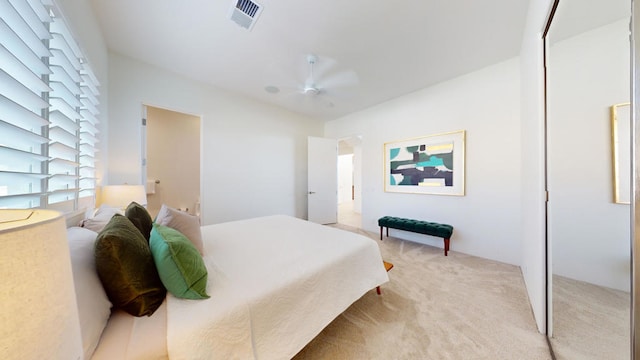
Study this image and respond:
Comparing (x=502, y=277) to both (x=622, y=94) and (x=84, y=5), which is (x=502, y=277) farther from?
(x=84, y=5)

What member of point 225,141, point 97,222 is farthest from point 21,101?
point 225,141

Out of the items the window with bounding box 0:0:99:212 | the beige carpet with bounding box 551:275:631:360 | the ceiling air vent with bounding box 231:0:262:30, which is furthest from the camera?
the ceiling air vent with bounding box 231:0:262:30

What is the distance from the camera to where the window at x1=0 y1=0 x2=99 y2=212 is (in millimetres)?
818

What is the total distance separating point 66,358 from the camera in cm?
39

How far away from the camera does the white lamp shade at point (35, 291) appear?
0.29 m

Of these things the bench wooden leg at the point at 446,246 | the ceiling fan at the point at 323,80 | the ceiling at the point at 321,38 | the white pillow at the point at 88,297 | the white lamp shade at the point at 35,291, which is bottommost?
the bench wooden leg at the point at 446,246

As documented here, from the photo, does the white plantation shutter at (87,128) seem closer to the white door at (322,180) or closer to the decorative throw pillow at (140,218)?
the decorative throw pillow at (140,218)

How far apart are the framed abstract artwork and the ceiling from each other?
0.94m

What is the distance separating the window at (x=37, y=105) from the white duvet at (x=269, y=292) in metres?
0.86

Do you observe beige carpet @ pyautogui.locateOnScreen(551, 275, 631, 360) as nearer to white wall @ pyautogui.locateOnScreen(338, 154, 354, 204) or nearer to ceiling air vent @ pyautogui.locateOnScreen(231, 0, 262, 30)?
ceiling air vent @ pyautogui.locateOnScreen(231, 0, 262, 30)

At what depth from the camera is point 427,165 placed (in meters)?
3.28

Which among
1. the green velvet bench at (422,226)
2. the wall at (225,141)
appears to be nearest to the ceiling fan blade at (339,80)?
the wall at (225,141)

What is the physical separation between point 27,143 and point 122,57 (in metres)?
2.35

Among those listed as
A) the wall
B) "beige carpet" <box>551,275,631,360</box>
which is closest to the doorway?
the wall
